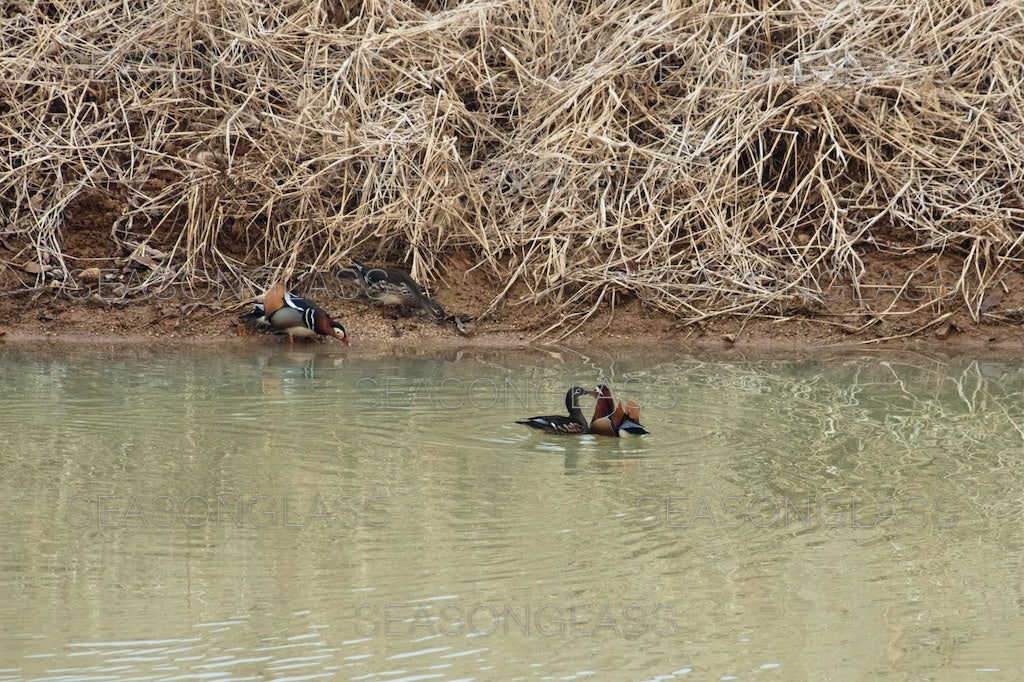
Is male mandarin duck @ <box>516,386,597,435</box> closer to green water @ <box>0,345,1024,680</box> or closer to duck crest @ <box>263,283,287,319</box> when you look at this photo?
green water @ <box>0,345,1024,680</box>

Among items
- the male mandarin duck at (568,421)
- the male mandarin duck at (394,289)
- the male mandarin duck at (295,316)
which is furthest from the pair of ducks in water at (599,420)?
the male mandarin duck at (394,289)

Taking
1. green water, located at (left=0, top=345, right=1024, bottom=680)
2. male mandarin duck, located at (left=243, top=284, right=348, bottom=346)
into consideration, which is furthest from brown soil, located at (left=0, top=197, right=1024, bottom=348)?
green water, located at (left=0, top=345, right=1024, bottom=680)

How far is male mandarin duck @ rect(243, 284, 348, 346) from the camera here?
26.3 feet

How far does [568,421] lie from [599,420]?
13 centimetres

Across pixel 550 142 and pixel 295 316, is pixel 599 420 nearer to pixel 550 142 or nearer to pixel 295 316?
pixel 295 316

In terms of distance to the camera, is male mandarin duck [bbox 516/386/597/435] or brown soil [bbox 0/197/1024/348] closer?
male mandarin duck [bbox 516/386/597/435]

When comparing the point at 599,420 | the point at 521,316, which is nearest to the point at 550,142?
the point at 521,316

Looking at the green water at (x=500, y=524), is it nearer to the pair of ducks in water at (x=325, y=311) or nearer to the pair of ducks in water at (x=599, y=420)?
the pair of ducks in water at (x=599, y=420)

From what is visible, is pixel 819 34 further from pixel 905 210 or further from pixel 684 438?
pixel 684 438

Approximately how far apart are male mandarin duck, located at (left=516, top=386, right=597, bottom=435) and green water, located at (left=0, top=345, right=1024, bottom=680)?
5cm

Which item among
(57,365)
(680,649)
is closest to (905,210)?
(57,365)

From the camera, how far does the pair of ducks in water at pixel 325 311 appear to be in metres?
8.04

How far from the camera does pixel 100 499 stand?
511 centimetres

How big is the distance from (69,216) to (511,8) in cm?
305
